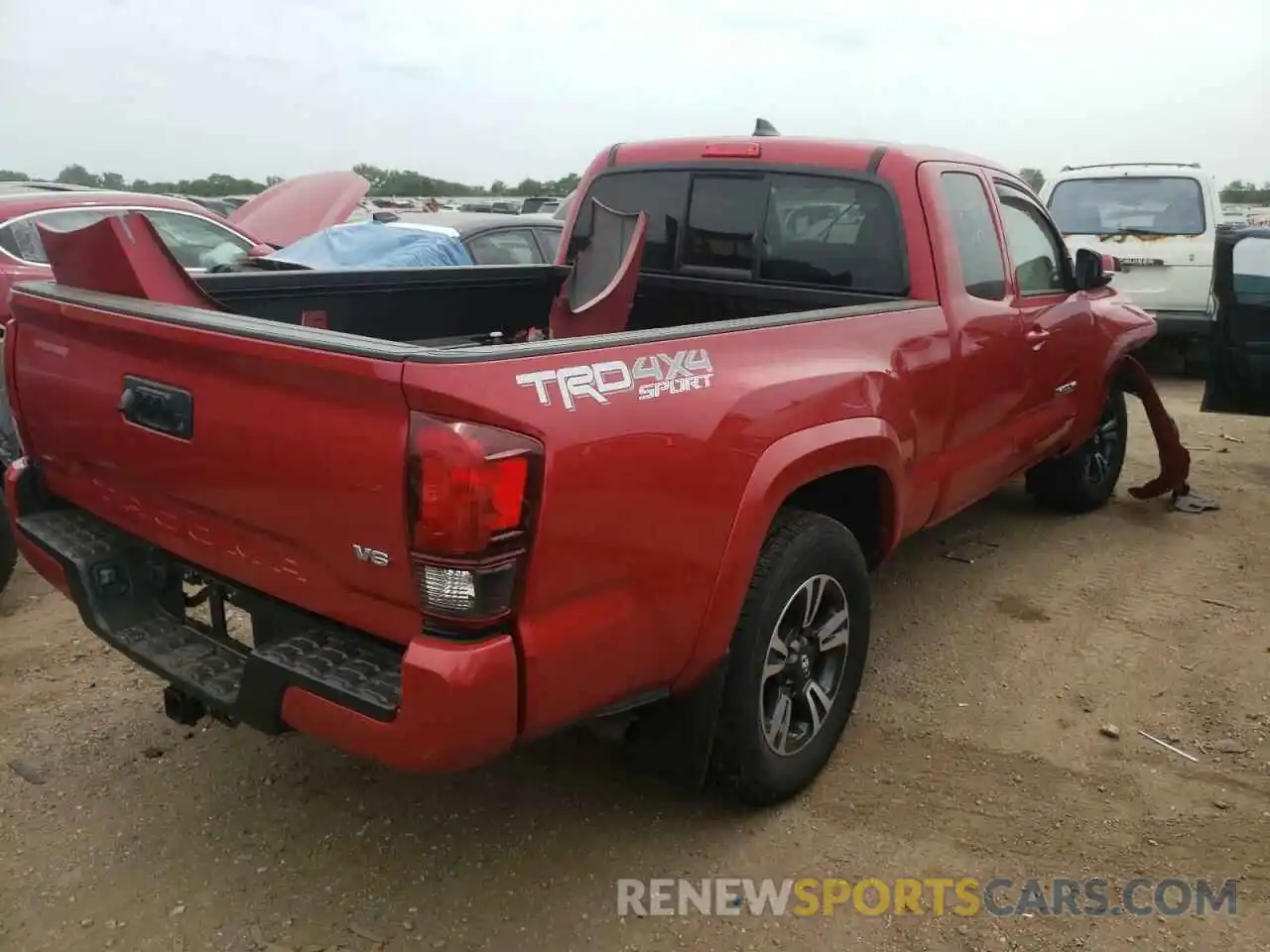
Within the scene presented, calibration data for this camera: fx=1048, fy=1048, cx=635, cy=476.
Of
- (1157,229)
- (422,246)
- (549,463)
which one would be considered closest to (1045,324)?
(549,463)

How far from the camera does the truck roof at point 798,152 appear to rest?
3809 mm

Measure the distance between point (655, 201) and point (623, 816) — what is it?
8.28 feet

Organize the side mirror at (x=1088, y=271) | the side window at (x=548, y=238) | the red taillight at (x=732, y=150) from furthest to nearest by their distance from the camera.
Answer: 1. the side window at (x=548, y=238)
2. the side mirror at (x=1088, y=271)
3. the red taillight at (x=732, y=150)

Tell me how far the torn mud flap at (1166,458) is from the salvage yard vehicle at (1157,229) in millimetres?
3640

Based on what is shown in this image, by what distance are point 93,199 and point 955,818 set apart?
744 centimetres

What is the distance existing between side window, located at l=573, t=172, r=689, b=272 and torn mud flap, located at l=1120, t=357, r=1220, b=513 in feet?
9.65

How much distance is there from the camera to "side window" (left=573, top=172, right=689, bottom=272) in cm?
431

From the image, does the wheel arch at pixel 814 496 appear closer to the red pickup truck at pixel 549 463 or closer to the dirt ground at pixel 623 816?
the red pickup truck at pixel 549 463

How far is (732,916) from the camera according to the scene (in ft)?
8.77

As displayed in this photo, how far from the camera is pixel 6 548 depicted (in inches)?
168

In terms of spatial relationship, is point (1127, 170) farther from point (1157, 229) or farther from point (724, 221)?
Answer: point (724, 221)

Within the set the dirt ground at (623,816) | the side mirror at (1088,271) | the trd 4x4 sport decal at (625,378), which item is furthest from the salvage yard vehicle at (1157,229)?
the trd 4x4 sport decal at (625,378)

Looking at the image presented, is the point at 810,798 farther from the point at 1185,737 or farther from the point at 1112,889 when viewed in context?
the point at 1185,737

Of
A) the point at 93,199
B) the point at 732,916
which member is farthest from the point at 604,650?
the point at 93,199
